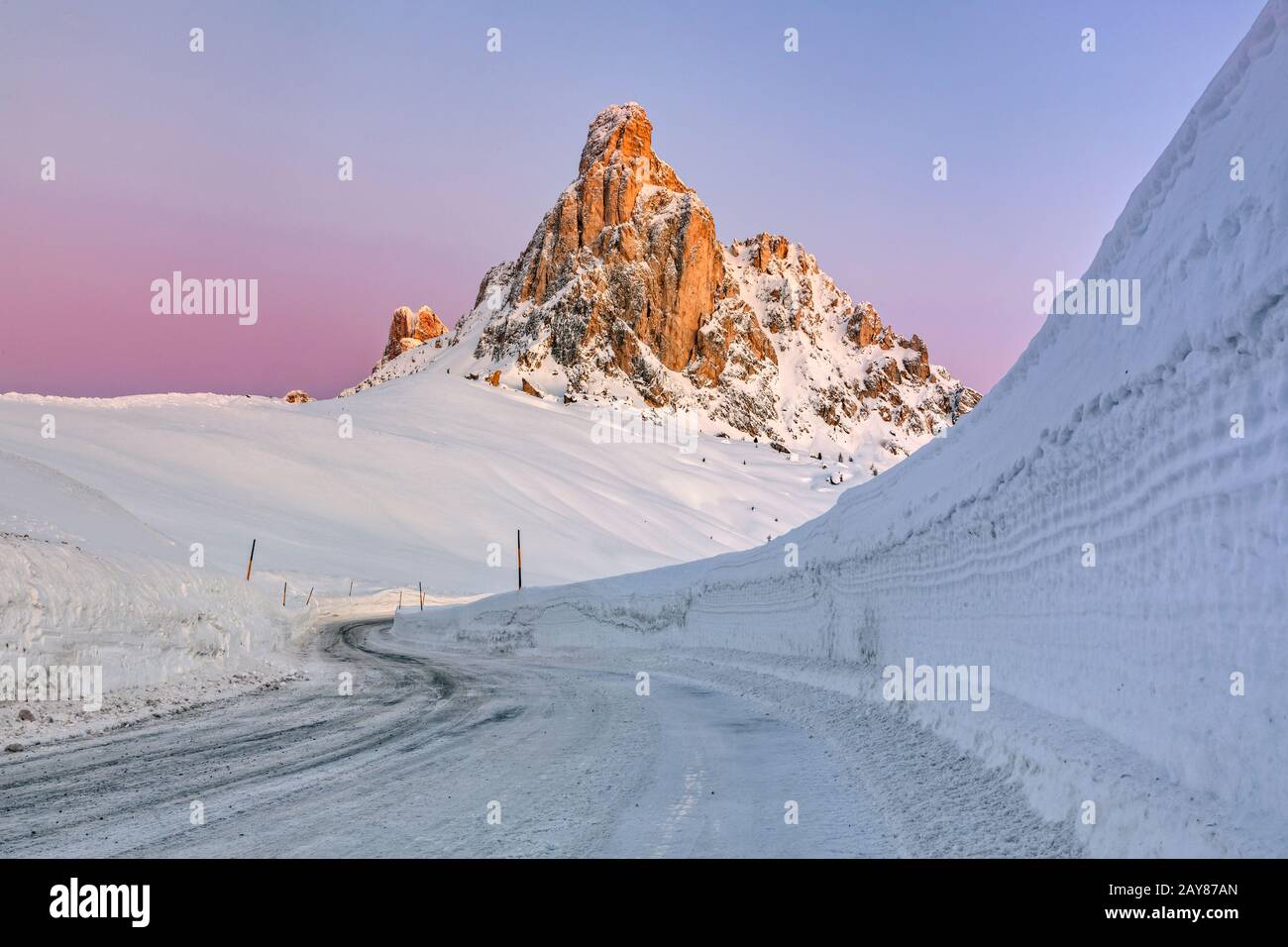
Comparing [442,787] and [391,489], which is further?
[391,489]

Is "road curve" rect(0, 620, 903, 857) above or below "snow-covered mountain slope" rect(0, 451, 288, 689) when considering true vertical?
below

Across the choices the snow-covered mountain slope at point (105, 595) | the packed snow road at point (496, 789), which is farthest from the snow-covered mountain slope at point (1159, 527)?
the snow-covered mountain slope at point (105, 595)

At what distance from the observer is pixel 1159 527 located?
5.36 meters

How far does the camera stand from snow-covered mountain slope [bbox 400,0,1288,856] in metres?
4.30

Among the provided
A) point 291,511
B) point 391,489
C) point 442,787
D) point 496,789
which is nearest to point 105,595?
point 442,787

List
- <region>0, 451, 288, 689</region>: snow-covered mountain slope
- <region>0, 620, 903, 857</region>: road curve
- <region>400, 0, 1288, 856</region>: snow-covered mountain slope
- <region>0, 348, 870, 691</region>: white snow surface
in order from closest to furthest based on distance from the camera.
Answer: <region>400, 0, 1288, 856</region>: snow-covered mountain slope → <region>0, 620, 903, 857</region>: road curve → <region>0, 451, 288, 689</region>: snow-covered mountain slope → <region>0, 348, 870, 691</region>: white snow surface

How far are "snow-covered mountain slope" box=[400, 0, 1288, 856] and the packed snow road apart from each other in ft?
2.78

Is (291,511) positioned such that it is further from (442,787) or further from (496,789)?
(496,789)

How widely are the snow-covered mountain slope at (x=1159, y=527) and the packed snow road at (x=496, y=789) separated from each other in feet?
2.78

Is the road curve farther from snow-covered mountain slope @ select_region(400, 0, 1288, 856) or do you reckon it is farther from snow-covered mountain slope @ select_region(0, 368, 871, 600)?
snow-covered mountain slope @ select_region(0, 368, 871, 600)

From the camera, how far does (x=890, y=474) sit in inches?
557

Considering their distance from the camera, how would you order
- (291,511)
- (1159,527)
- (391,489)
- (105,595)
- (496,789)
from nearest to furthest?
(1159,527) < (496,789) < (105,595) < (291,511) < (391,489)

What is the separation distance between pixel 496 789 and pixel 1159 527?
5.24 metres

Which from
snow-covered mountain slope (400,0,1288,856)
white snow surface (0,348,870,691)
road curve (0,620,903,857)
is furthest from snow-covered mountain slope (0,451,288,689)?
snow-covered mountain slope (400,0,1288,856)
